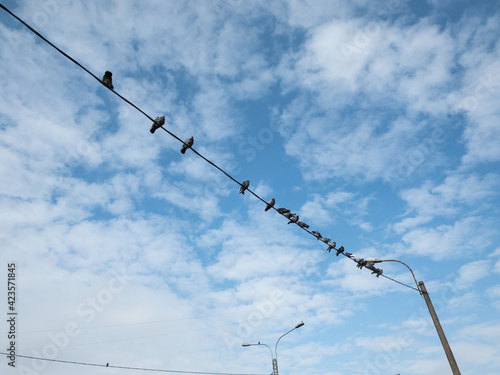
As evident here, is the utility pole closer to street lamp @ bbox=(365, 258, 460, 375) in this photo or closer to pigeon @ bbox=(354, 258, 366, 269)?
street lamp @ bbox=(365, 258, 460, 375)

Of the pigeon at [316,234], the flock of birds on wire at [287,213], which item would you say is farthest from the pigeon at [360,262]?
the pigeon at [316,234]

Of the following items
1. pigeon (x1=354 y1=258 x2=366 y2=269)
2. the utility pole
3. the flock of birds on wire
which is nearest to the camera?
the flock of birds on wire

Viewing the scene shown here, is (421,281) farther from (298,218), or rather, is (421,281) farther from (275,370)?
(275,370)

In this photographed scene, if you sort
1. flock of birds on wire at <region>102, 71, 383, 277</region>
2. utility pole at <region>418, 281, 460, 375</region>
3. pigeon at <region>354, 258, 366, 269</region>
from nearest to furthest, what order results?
1. flock of birds on wire at <region>102, 71, 383, 277</region>
2. utility pole at <region>418, 281, 460, 375</region>
3. pigeon at <region>354, 258, 366, 269</region>

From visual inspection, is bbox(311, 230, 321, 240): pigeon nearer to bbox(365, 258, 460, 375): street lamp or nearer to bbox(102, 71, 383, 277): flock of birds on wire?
bbox(102, 71, 383, 277): flock of birds on wire

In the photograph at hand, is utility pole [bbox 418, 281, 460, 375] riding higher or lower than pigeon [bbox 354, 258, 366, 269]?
lower

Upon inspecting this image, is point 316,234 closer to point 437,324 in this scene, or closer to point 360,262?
point 360,262

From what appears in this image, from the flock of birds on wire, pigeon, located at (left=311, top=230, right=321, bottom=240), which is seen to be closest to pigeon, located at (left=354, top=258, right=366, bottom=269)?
the flock of birds on wire

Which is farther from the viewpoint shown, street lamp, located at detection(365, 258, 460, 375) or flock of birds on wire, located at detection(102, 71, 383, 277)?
street lamp, located at detection(365, 258, 460, 375)

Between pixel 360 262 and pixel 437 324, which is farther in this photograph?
pixel 360 262

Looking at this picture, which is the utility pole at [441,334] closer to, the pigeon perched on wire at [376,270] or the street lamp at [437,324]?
the street lamp at [437,324]

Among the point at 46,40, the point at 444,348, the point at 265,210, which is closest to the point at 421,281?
the point at 444,348

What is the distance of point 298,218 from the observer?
14172 millimetres

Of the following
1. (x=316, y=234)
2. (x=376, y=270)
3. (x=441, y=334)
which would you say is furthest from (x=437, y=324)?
(x=316, y=234)
